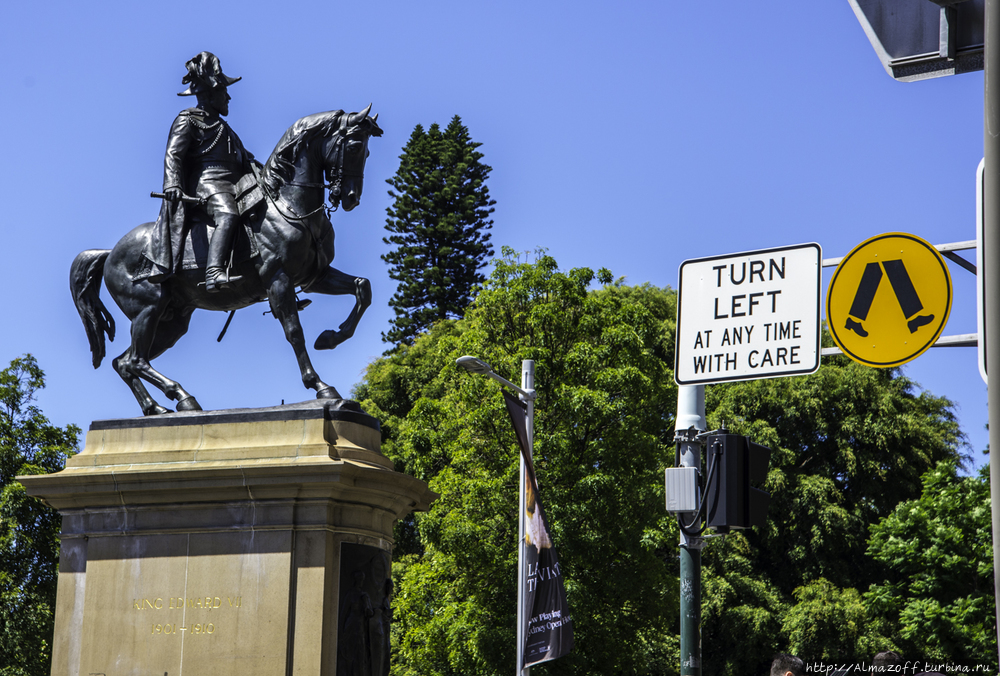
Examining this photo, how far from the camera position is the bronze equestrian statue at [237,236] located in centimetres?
1368

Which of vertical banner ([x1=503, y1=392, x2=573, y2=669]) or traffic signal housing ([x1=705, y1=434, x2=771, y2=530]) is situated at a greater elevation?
traffic signal housing ([x1=705, y1=434, x2=771, y2=530])

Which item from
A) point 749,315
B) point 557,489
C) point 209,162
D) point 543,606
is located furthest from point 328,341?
point 557,489

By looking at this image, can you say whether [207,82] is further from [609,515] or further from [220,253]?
[609,515]

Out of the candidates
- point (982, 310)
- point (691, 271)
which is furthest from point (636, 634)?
point (982, 310)

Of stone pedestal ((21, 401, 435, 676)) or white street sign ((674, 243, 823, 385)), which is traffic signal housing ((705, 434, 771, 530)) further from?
stone pedestal ((21, 401, 435, 676))

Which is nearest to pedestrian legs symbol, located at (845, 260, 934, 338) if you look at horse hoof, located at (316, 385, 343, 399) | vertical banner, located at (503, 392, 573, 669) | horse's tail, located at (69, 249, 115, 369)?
horse hoof, located at (316, 385, 343, 399)

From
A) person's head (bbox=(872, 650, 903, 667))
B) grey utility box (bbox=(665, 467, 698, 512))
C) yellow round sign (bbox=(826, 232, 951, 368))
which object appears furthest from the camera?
person's head (bbox=(872, 650, 903, 667))

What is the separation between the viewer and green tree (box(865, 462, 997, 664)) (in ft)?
107

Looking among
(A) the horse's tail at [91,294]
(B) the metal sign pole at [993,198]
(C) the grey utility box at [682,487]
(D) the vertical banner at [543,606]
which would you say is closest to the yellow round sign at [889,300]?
(C) the grey utility box at [682,487]

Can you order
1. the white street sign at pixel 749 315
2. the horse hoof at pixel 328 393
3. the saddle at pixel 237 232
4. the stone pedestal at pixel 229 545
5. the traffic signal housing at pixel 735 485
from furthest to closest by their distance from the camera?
the saddle at pixel 237 232
the horse hoof at pixel 328 393
the stone pedestal at pixel 229 545
the traffic signal housing at pixel 735 485
the white street sign at pixel 749 315

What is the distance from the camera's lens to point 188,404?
541 inches

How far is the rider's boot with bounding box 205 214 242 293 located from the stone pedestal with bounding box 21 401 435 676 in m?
1.35

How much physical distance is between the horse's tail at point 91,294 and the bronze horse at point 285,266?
46 cm

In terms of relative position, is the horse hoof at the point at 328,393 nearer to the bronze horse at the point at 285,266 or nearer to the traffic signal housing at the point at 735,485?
the bronze horse at the point at 285,266
